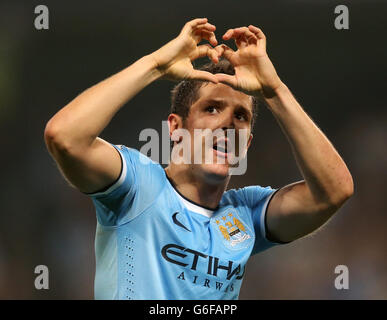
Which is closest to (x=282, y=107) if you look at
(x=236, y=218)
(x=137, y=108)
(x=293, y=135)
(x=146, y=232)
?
(x=293, y=135)

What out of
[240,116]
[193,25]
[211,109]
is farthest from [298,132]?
[193,25]

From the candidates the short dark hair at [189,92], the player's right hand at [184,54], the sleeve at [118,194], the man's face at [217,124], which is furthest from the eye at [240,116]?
the sleeve at [118,194]

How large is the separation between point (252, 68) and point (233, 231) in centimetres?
72

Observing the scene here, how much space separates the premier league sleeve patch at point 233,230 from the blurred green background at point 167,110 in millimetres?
3886

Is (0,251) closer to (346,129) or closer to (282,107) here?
(346,129)

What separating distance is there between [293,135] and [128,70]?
74 centimetres

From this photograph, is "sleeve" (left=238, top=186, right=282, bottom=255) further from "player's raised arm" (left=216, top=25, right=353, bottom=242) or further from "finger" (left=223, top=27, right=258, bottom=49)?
"finger" (left=223, top=27, right=258, bottom=49)

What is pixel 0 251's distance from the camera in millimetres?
6590

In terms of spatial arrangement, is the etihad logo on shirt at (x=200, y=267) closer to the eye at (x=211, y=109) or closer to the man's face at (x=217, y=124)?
the man's face at (x=217, y=124)

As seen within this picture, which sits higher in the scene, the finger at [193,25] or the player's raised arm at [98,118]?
the finger at [193,25]

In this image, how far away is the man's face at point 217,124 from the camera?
101 inches

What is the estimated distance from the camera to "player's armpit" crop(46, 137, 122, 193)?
2150 millimetres

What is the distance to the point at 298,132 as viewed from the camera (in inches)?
97.4

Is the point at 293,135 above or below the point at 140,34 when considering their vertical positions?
below
